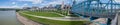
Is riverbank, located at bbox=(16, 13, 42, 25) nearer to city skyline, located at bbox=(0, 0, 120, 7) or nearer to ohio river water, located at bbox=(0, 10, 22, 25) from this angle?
ohio river water, located at bbox=(0, 10, 22, 25)

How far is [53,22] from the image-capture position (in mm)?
4832

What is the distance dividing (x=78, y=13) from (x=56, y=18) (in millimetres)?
335

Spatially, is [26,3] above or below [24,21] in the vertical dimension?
above

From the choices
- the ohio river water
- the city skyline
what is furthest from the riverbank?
the city skyline

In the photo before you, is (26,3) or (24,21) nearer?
(26,3)

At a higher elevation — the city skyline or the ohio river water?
the city skyline

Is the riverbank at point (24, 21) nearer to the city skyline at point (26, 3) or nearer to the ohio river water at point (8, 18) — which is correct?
the ohio river water at point (8, 18)

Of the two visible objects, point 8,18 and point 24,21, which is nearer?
point 8,18

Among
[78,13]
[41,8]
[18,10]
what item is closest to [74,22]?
[78,13]

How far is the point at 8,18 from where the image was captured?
488 cm

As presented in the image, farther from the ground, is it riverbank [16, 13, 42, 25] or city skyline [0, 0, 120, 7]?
city skyline [0, 0, 120, 7]

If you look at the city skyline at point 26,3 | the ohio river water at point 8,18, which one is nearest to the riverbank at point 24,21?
the ohio river water at point 8,18

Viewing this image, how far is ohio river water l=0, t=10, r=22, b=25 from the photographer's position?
192 inches

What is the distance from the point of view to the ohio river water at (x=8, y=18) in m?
4.89
